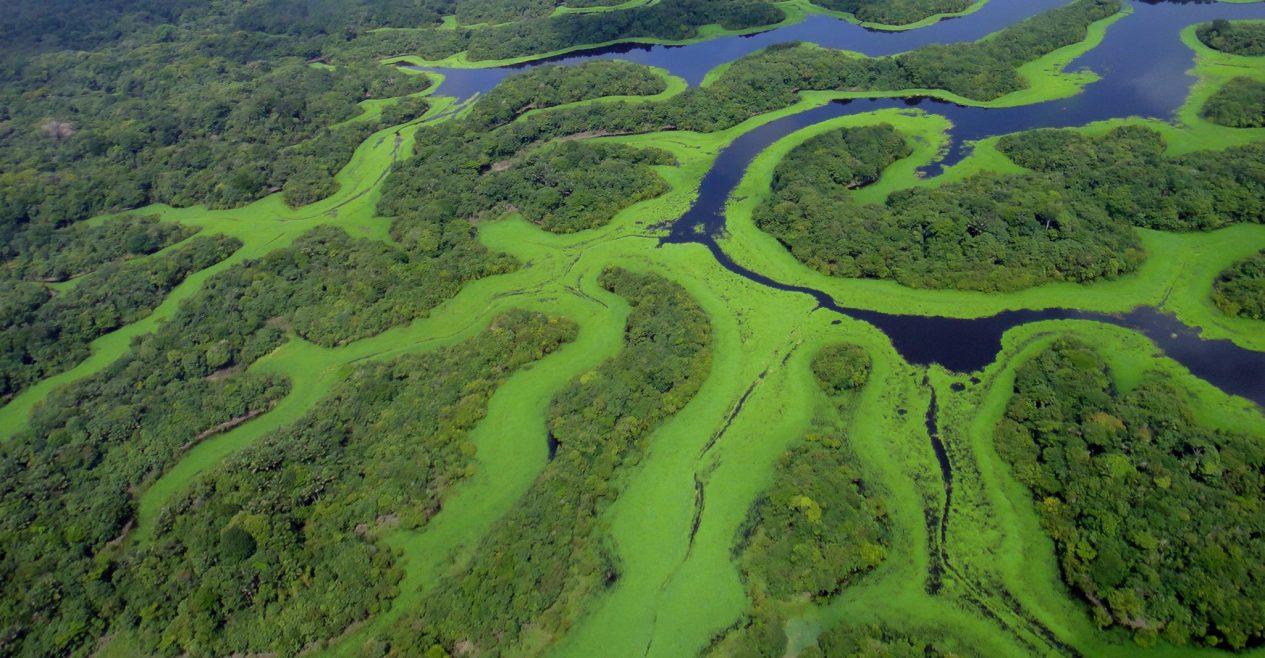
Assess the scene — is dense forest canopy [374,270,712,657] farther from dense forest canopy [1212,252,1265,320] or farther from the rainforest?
dense forest canopy [1212,252,1265,320]

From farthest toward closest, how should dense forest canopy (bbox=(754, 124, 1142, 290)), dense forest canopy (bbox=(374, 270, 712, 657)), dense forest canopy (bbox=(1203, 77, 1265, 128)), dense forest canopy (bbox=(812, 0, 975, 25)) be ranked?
dense forest canopy (bbox=(812, 0, 975, 25)) → dense forest canopy (bbox=(1203, 77, 1265, 128)) → dense forest canopy (bbox=(754, 124, 1142, 290)) → dense forest canopy (bbox=(374, 270, 712, 657))

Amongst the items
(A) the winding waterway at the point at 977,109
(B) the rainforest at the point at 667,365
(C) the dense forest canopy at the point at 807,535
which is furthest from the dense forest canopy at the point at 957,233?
(C) the dense forest canopy at the point at 807,535

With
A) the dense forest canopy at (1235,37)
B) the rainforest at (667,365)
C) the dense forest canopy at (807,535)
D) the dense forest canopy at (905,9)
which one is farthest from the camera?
the dense forest canopy at (905,9)

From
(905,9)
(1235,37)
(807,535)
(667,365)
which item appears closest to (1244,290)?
(807,535)

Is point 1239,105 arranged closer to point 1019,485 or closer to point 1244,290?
point 1244,290

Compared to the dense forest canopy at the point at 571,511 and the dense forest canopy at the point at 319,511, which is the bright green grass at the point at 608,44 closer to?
the dense forest canopy at the point at 571,511

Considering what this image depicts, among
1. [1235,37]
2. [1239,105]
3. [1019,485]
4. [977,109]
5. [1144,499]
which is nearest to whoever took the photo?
[1144,499]

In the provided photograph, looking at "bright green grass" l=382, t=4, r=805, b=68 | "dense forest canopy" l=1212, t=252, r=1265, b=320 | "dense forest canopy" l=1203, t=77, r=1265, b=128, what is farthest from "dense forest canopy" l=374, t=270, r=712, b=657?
"bright green grass" l=382, t=4, r=805, b=68
